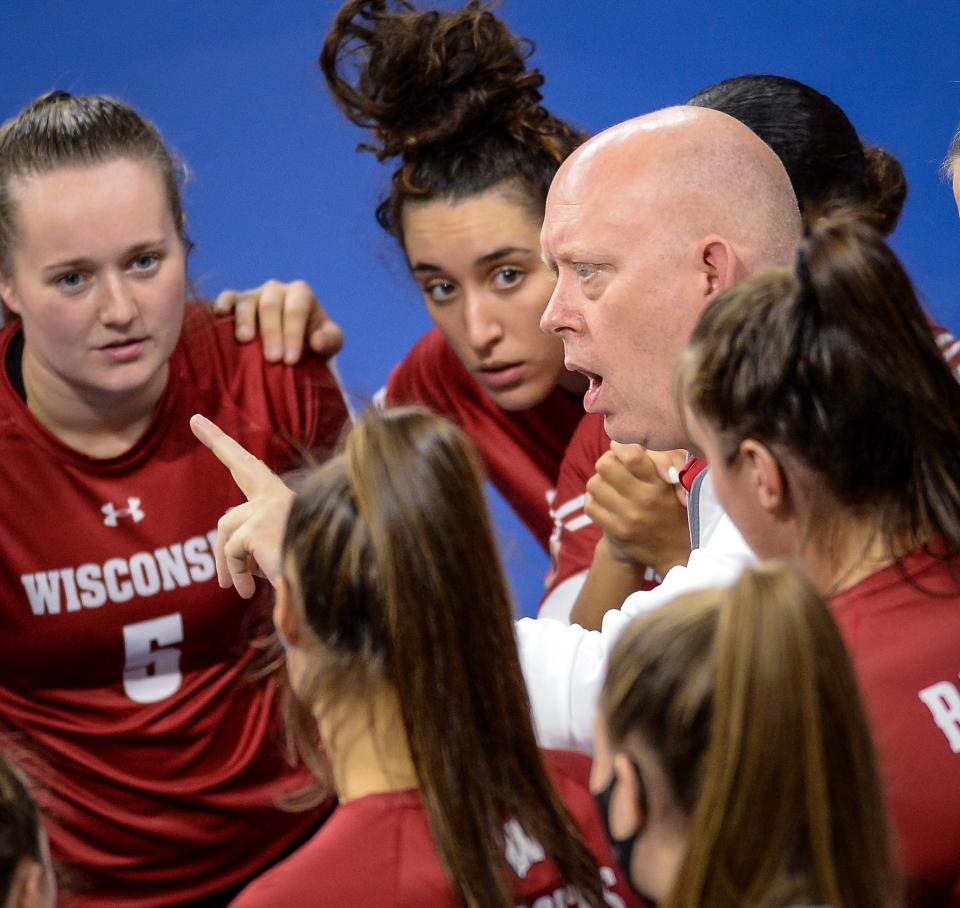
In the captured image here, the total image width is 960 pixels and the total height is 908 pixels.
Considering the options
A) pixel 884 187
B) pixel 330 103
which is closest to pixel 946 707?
pixel 884 187

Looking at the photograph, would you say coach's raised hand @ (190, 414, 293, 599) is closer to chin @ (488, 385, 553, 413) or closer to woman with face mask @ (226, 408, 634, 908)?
woman with face mask @ (226, 408, 634, 908)

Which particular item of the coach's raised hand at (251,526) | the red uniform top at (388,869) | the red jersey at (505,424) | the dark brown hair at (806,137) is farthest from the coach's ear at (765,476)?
the red jersey at (505,424)

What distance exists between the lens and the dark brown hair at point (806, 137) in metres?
1.68

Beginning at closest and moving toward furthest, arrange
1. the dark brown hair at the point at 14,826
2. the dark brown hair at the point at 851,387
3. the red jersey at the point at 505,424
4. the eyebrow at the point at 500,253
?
the dark brown hair at the point at 14,826 < the dark brown hair at the point at 851,387 < the eyebrow at the point at 500,253 < the red jersey at the point at 505,424

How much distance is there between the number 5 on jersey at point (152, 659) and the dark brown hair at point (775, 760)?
1.03m

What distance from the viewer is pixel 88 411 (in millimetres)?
1769

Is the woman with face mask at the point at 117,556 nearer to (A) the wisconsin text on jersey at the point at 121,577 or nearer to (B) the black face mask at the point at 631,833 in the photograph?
(A) the wisconsin text on jersey at the point at 121,577

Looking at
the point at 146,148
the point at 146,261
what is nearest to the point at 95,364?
the point at 146,261

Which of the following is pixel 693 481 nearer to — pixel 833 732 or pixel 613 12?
pixel 833 732

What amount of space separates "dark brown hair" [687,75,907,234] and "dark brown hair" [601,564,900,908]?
0.93 m

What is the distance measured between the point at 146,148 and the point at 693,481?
763 millimetres

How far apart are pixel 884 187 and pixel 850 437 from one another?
89 cm

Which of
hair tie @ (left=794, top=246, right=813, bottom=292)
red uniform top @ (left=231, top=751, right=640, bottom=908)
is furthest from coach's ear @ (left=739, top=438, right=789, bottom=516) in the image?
red uniform top @ (left=231, top=751, right=640, bottom=908)

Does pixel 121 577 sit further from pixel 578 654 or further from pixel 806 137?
pixel 806 137
